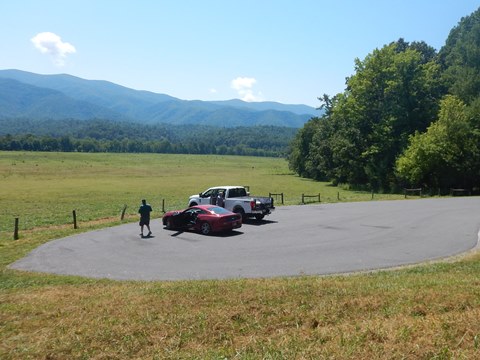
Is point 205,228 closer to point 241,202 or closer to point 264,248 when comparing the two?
point 241,202

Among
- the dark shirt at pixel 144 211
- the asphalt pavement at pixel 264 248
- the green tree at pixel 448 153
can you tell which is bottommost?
the asphalt pavement at pixel 264 248

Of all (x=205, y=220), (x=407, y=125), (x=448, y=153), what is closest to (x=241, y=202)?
(x=205, y=220)

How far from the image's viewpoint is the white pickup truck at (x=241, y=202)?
2488 cm

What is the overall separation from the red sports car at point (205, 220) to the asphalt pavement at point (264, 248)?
1.65ft

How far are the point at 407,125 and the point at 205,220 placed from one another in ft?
139

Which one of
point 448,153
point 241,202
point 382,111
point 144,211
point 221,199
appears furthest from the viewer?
point 382,111

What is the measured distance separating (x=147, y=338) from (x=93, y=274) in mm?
8506

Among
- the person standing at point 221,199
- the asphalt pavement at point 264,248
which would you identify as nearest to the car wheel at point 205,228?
the asphalt pavement at point 264,248

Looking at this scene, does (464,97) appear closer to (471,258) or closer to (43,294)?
(471,258)

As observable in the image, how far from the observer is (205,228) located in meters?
21.6

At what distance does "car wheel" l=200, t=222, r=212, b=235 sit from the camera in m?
21.4

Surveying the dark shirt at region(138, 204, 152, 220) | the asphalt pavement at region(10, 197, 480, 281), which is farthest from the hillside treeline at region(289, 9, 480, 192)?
the dark shirt at region(138, 204, 152, 220)

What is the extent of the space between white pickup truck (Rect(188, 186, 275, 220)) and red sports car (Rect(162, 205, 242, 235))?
8.97ft

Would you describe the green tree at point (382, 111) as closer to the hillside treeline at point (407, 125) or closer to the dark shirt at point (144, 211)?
the hillside treeline at point (407, 125)
